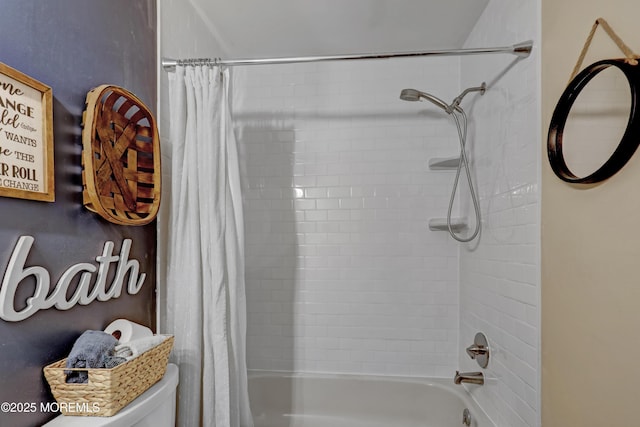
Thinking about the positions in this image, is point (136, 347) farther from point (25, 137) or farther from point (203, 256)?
point (25, 137)

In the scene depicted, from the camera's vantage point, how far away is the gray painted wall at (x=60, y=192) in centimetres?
83

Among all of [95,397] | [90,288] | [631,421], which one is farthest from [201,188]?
[631,421]

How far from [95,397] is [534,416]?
1359 millimetres

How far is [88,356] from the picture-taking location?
2.99ft

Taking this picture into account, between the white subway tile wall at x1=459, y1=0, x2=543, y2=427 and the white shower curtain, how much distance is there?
1.07 meters

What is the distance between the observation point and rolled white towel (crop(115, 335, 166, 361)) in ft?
3.30

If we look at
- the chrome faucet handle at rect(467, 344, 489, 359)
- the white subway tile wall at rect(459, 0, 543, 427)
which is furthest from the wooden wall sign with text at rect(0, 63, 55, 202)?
the chrome faucet handle at rect(467, 344, 489, 359)

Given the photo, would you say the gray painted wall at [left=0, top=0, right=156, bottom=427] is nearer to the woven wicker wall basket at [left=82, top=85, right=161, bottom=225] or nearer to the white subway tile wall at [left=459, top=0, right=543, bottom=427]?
the woven wicker wall basket at [left=82, top=85, right=161, bottom=225]

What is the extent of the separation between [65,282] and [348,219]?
1.60 meters

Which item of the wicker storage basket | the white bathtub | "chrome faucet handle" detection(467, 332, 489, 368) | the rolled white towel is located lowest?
the white bathtub

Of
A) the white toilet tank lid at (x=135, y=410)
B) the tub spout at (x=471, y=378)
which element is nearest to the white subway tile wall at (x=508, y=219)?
the tub spout at (x=471, y=378)

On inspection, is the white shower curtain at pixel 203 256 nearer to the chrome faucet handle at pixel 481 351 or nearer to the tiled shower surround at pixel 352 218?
the tiled shower surround at pixel 352 218

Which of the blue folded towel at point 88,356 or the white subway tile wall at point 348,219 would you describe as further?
the white subway tile wall at point 348,219

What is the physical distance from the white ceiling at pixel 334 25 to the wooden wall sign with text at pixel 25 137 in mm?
1179
